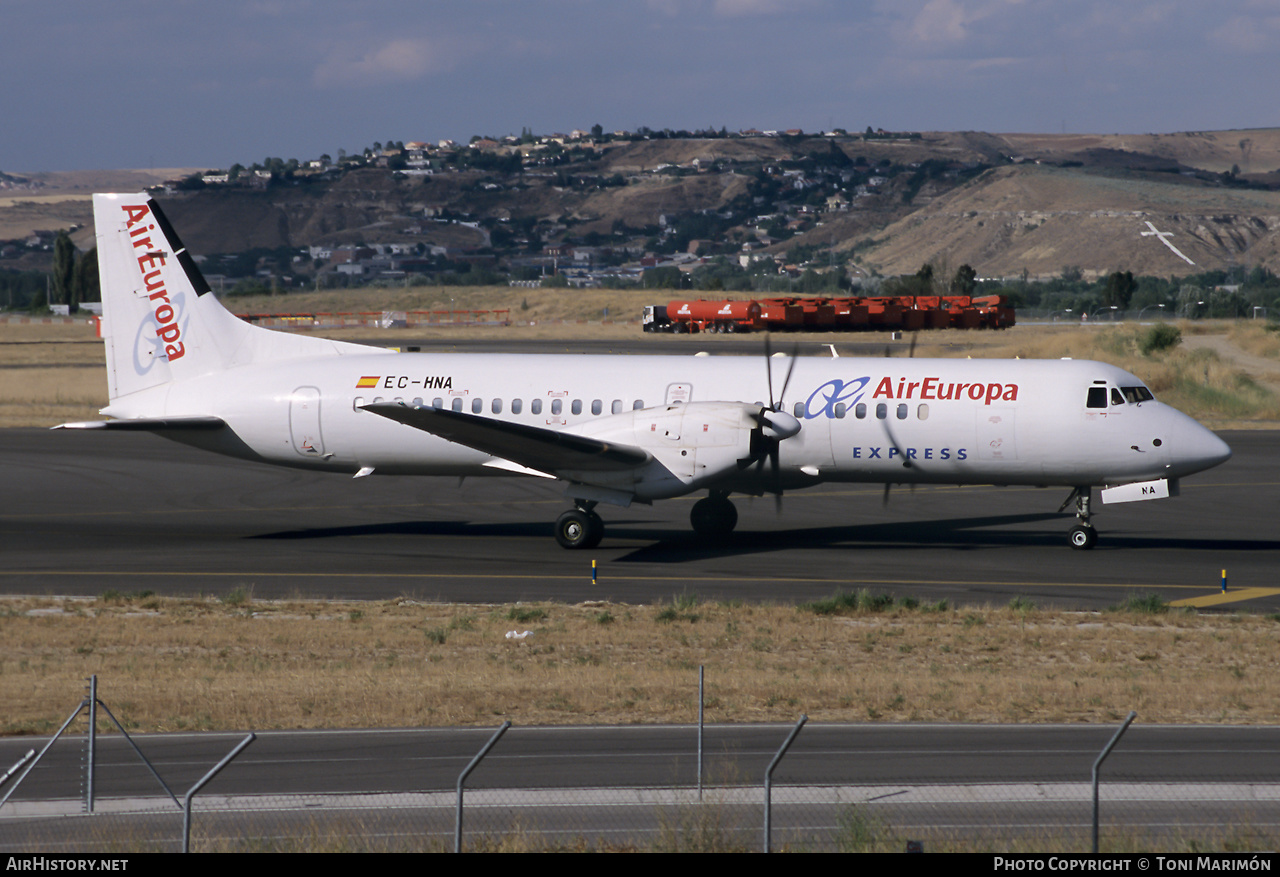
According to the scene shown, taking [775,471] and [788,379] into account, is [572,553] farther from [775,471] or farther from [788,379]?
[788,379]

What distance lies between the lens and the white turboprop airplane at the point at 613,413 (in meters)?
27.5

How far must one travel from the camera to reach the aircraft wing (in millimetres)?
26906

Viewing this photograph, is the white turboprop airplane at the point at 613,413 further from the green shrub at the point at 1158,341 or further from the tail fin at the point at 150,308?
the green shrub at the point at 1158,341

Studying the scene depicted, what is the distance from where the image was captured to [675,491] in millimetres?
27734

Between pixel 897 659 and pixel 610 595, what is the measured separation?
6.20 meters

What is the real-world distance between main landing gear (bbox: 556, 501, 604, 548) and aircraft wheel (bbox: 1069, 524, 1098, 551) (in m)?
10.6

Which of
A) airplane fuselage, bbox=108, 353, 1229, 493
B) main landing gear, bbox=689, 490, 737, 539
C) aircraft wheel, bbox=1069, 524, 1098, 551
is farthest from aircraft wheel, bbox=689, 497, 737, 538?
aircraft wheel, bbox=1069, 524, 1098, 551

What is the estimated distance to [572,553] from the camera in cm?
2875

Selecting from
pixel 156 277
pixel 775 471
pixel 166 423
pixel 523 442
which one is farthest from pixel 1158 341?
pixel 166 423

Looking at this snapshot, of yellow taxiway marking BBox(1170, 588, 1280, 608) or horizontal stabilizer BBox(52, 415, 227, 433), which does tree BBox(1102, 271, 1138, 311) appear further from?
horizontal stabilizer BBox(52, 415, 227, 433)

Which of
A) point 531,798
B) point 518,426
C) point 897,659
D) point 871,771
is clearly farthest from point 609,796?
point 518,426

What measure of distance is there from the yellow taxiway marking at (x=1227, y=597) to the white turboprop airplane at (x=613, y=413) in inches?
130

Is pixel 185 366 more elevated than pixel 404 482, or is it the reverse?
pixel 185 366
